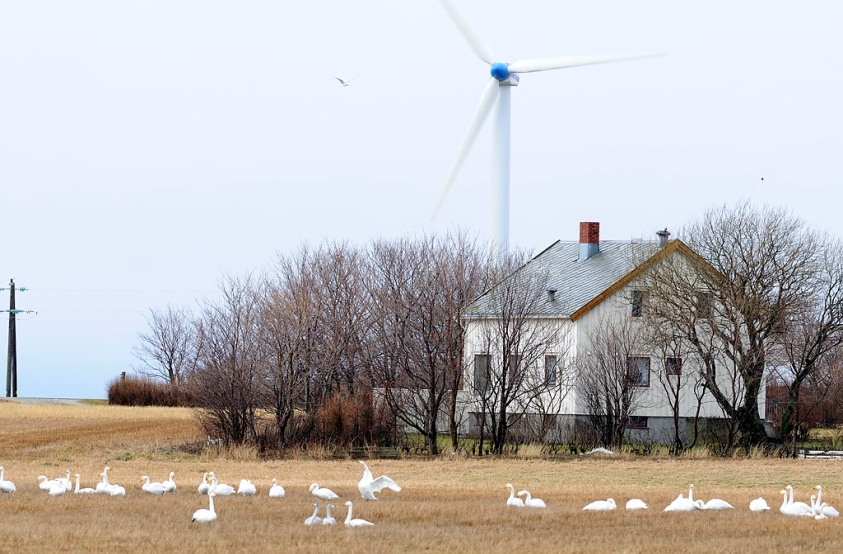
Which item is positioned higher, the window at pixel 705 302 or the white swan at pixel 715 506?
the window at pixel 705 302

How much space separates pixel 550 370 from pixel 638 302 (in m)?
3.70

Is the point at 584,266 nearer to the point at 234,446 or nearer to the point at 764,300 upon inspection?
the point at 764,300

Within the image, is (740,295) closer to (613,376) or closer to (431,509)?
(613,376)

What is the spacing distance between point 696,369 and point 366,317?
12.7 m

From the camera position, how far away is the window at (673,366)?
123 ft

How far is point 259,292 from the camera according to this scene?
3912cm

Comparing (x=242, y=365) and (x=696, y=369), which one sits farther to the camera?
(x=696, y=369)

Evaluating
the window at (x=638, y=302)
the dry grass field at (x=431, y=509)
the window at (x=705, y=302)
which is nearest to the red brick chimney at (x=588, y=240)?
the window at (x=638, y=302)

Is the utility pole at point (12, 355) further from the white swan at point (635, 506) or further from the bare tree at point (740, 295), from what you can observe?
the white swan at point (635, 506)

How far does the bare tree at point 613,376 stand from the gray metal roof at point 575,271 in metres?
2.08

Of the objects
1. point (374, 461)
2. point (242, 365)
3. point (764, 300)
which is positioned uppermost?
point (764, 300)

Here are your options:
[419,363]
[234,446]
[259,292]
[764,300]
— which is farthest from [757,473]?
[259,292]

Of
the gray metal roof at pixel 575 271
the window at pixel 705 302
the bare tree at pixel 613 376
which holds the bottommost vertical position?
the bare tree at pixel 613 376

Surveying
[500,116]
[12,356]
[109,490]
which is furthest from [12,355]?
[109,490]
